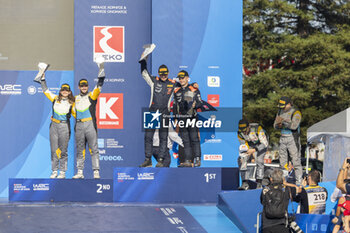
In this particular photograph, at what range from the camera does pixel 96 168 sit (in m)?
12.2

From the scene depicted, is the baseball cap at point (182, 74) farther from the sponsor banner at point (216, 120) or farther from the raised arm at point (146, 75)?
the sponsor banner at point (216, 120)

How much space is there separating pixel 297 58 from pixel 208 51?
39.7ft

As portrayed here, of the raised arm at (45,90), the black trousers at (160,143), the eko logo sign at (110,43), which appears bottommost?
the black trousers at (160,143)

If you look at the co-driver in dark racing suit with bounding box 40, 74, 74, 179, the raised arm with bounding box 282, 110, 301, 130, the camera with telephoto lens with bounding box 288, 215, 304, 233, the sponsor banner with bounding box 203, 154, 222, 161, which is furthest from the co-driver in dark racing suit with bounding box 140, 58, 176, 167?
the camera with telephoto lens with bounding box 288, 215, 304, 233

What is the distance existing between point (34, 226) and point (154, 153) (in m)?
3.98

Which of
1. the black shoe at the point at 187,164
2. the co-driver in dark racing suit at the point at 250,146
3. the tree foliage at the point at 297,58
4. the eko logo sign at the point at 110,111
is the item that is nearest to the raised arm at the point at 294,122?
the co-driver in dark racing suit at the point at 250,146

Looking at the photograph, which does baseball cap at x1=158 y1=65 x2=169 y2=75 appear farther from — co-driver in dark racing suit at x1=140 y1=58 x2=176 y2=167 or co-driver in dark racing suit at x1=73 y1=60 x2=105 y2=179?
co-driver in dark racing suit at x1=73 y1=60 x2=105 y2=179

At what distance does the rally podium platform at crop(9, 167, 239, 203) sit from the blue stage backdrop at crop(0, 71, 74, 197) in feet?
5.66

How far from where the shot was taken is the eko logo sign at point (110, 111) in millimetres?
13602

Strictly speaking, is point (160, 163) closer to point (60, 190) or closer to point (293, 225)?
point (60, 190)

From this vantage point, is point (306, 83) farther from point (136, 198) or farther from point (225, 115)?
point (136, 198)

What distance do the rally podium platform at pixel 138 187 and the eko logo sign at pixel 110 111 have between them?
6.41ft

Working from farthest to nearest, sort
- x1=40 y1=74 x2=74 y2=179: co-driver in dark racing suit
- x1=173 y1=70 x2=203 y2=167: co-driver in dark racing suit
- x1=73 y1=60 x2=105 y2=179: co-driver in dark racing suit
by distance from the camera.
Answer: x1=173 y1=70 x2=203 y2=167: co-driver in dark racing suit
x1=40 y1=74 x2=74 y2=179: co-driver in dark racing suit
x1=73 y1=60 x2=105 y2=179: co-driver in dark racing suit

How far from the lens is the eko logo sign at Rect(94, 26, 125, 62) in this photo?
13.6 meters
